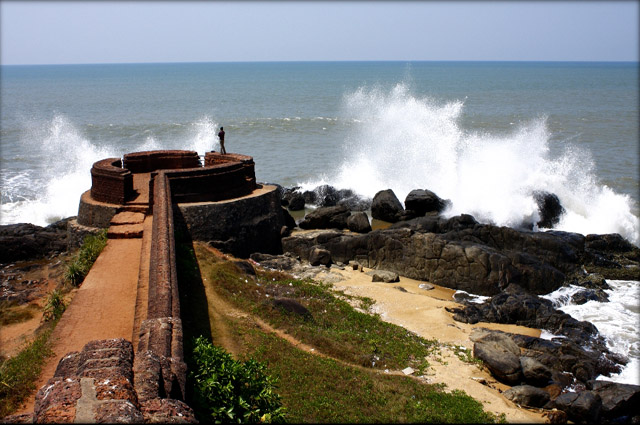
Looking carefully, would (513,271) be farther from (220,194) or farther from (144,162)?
(144,162)

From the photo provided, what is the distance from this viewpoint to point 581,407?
818 cm

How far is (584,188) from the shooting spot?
75.8 ft

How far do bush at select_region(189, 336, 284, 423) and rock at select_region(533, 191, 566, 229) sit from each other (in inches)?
592

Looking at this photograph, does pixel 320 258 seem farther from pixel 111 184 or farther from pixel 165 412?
pixel 165 412

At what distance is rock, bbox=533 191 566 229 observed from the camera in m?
19.3

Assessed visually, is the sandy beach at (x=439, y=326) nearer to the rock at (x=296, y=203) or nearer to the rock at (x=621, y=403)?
the rock at (x=621, y=403)

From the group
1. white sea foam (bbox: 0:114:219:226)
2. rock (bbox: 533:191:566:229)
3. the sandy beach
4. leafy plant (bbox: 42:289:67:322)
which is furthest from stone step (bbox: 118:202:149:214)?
rock (bbox: 533:191:566:229)

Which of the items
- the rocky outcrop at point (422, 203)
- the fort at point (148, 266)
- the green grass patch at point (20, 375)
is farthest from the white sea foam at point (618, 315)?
the green grass patch at point (20, 375)

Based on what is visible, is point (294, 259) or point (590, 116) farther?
point (590, 116)

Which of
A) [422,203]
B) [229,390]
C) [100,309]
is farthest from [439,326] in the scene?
[422,203]

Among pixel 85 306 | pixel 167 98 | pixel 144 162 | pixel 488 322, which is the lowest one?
pixel 488 322

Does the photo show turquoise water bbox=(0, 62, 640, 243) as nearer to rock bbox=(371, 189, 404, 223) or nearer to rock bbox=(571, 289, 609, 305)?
rock bbox=(371, 189, 404, 223)

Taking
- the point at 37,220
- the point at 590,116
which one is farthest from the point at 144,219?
the point at 590,116

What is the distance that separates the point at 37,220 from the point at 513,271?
59.9ft
